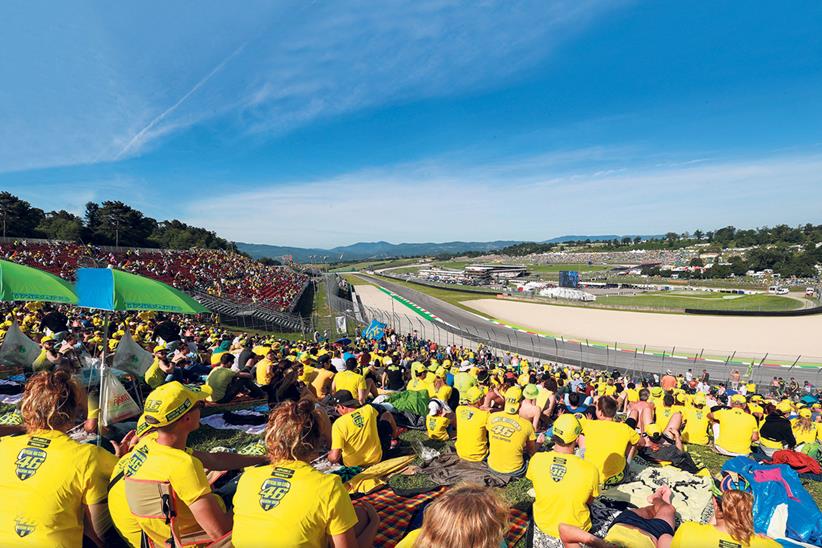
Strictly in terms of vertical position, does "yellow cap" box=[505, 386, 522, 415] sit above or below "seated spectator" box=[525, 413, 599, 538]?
below

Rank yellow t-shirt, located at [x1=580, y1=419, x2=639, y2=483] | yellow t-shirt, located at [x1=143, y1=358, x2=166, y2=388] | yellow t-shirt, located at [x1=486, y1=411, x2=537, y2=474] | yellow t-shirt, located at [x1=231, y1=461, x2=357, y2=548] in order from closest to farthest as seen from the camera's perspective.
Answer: yellow t-shirt, located at [x1=231, y1=461, x2=357, y2=548] → yellow t-shirt, located at [x1=580, y1=419, x2=639, y2=483] → yellow t-shirt, located at [x1=486, y1=411, x2=537, y2=474] → yellow t-shirt, located at [x1=143, y1=358, x2=166, y2=388]

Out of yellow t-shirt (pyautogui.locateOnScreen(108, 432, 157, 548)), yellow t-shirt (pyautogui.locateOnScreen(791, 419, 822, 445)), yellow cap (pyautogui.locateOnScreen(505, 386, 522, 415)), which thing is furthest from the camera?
yellow t-shirt (pyautogui.locateOnScreen(791, 419, 822, 445))

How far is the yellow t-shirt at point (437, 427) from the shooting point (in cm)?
705

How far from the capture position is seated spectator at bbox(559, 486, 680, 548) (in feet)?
10.5

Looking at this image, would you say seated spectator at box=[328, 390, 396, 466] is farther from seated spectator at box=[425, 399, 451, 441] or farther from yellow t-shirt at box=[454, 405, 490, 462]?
seated spectator at box=[425, 399, 451, 441]

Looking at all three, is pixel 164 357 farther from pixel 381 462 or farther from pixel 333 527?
pixel 333 527

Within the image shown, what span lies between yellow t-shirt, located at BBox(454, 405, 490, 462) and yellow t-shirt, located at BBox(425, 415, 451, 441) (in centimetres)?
104

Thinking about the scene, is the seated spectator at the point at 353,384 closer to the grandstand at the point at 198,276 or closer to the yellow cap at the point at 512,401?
the yellow cap at the point at 512,401

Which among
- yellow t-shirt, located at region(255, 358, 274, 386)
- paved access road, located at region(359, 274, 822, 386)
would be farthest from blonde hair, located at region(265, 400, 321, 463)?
paved access road, located at region(359, 274, 822, 386)

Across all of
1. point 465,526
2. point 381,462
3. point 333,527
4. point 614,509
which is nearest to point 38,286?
point 381,462

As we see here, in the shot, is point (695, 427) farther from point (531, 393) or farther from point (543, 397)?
point (531, 393)

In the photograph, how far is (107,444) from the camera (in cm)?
484

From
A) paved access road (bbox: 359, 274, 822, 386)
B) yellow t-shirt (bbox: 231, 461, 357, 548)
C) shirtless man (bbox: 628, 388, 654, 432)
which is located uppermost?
yellow t-shirt (bbox: 231, 461, 357, 548)

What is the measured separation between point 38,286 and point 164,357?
3.17m
